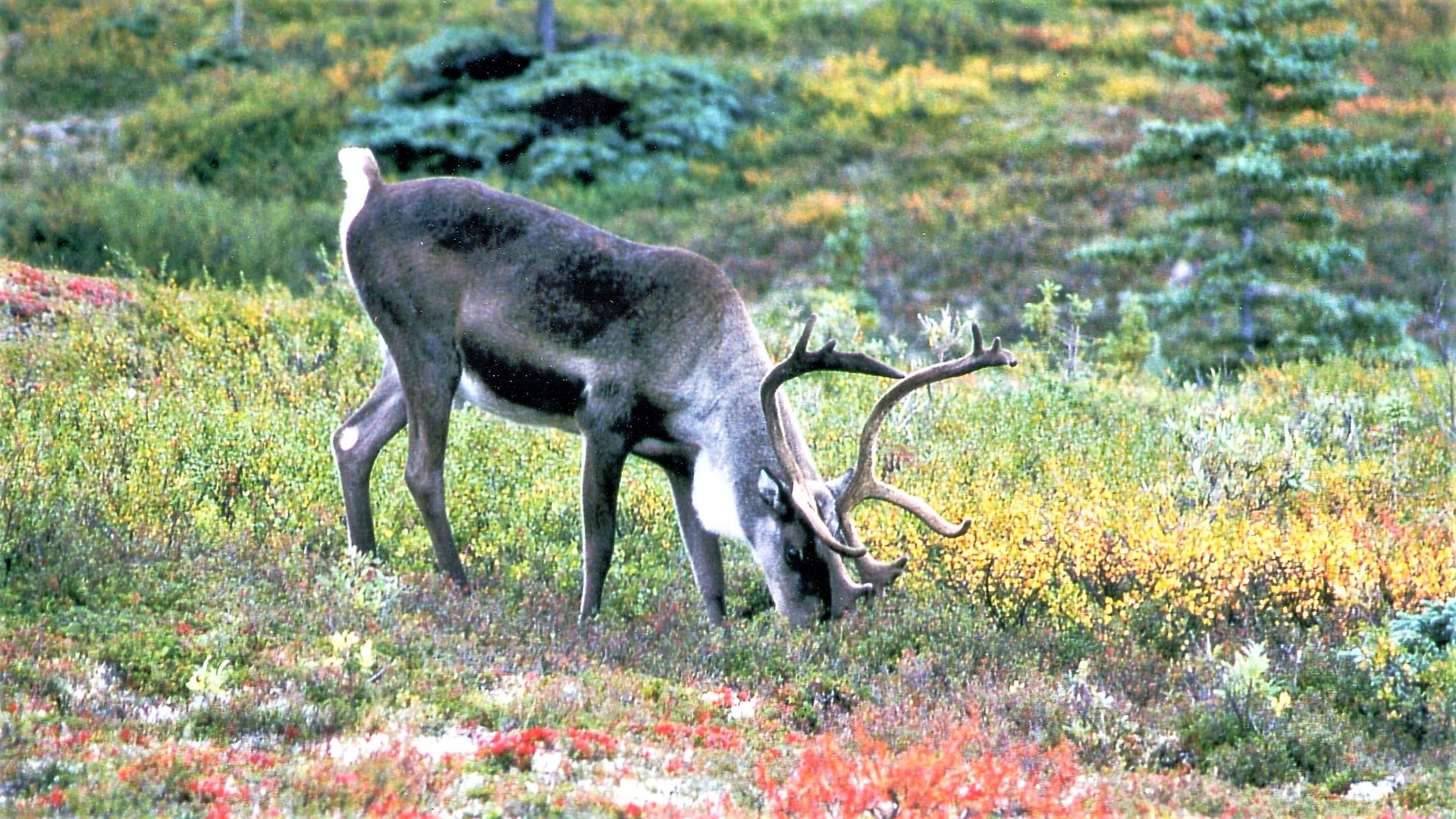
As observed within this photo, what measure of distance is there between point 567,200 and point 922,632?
58.8 ft

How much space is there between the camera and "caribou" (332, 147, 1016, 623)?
24.8 ft

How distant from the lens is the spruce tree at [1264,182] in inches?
718

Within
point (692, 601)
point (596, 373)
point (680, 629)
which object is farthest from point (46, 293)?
point (680, 629)

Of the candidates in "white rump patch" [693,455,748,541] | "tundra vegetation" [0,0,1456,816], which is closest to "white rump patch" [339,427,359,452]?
"tundra vegetation" [0,0,1456,816]

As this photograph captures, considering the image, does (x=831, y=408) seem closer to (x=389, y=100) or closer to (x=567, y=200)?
(x=567, y=200)

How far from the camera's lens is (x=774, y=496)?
7.43 m

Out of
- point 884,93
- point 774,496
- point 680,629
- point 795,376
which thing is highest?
point 795,376

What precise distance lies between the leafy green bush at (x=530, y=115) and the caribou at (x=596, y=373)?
17.3 m

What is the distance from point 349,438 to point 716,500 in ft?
6.94

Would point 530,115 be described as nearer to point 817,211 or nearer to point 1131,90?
point 817,211

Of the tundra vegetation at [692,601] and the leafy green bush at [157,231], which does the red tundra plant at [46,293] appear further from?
the leafy green bush at [157,231]

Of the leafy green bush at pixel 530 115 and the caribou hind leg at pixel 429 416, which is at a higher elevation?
the caribou hind leg at pixel 429 416

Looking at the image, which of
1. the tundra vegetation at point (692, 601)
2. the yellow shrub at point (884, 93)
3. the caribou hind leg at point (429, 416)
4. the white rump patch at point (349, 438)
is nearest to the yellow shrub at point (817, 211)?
the yellow shrub at point (884, 93)

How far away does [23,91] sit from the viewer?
27938 millimetres
